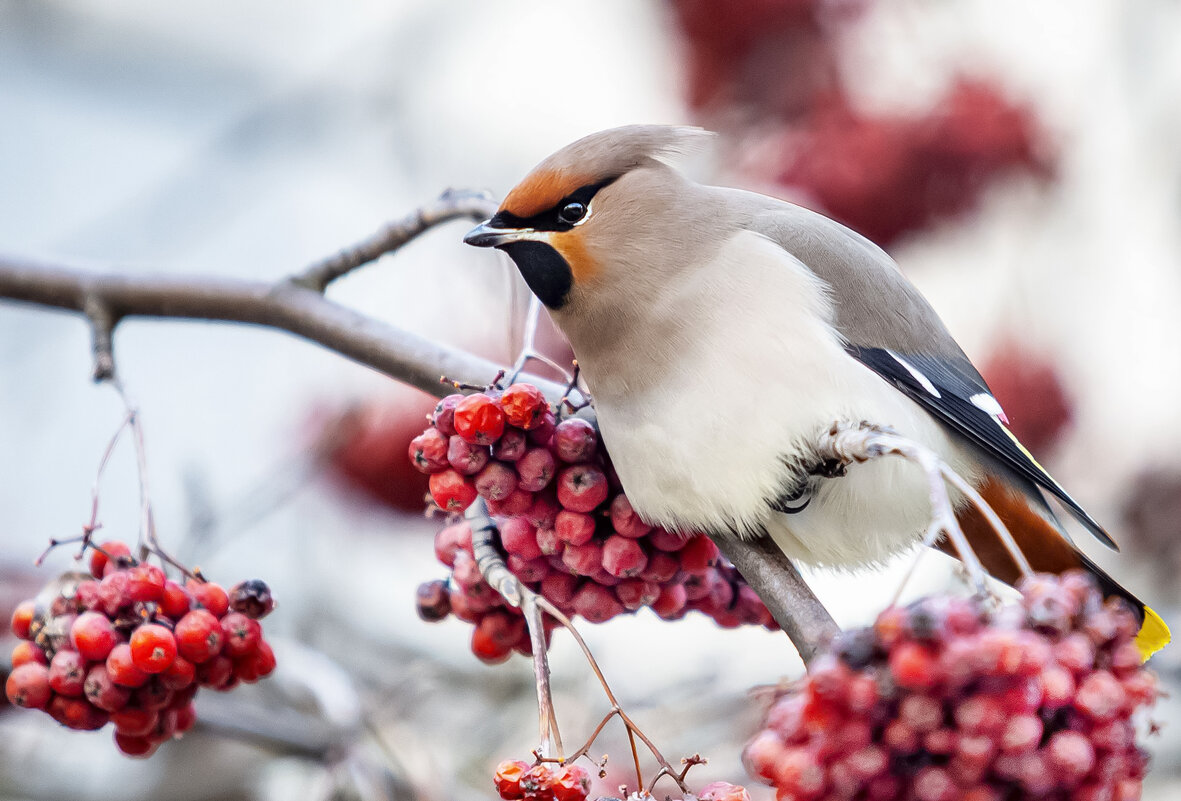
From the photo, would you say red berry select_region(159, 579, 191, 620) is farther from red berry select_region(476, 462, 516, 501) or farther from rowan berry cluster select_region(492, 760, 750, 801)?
rowan berry cluster select_region(492, 760, 750, 801)

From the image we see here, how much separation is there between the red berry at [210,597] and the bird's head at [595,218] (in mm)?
699

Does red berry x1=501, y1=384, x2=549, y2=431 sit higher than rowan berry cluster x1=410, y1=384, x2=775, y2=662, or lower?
higher

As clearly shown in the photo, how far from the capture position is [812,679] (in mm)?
1114

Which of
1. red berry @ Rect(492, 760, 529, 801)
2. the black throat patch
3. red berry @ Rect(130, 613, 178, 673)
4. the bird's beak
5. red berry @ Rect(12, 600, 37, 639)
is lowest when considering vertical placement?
red berry @ Rect(492, 760, 529, 801)

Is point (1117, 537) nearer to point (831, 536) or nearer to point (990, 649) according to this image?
point (831, 536)

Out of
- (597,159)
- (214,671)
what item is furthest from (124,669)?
(597,159)

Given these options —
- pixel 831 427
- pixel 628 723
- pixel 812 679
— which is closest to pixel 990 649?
pixel 812 679

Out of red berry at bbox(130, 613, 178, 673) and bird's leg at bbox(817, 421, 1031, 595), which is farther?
red berry at bbox(130, 613, 178, 673)

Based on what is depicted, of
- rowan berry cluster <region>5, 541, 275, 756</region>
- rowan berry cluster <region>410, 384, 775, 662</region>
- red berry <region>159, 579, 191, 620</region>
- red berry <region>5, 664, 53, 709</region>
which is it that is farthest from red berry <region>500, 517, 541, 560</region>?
red berry <region>5, 664, 53, 709</region>

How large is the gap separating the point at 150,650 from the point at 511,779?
0.62 meters

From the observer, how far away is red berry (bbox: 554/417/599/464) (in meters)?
1.73

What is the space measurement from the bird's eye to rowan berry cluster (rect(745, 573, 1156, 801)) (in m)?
1.08

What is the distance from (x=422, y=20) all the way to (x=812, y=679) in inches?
101

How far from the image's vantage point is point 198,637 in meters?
1.66
